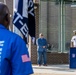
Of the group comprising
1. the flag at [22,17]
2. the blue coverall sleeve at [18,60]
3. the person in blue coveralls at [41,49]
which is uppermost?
the flag at [22,17]

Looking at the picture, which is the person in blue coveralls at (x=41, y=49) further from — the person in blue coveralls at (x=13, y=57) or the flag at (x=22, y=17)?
the person in blue coveralls at (x=13, y=57)

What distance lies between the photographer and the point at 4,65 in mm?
2410

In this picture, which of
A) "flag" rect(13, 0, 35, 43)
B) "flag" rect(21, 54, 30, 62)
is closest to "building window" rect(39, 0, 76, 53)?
"flag" rect(13, 0, 35, 43)

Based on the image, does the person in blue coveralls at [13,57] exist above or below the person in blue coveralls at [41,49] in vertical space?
above

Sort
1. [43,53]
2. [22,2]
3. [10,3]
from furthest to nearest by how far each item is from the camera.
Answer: [10,3] → [43,53] → [22,2]

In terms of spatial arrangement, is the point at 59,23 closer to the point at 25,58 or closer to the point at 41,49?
the point at 41,49

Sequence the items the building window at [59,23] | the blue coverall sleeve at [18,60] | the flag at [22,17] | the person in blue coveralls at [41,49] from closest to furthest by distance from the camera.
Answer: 1. the blue coverall sleeve at [18,60]
2. the flag at [22,17]
3. the person in blue coveralls at [41,49]
4. the building window at [59,23]

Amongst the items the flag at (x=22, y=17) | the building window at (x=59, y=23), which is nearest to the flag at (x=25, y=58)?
the flag at (x=22, y=17)

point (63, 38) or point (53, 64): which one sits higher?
point (63, 38)

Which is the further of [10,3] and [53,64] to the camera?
[10,3]

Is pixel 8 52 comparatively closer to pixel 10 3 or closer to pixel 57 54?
pixel 57 54

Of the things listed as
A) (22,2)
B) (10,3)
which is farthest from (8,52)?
(10,3)

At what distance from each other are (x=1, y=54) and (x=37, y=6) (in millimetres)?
16041

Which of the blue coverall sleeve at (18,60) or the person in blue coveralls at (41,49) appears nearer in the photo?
the blue coverall sleeve at (18,60)
